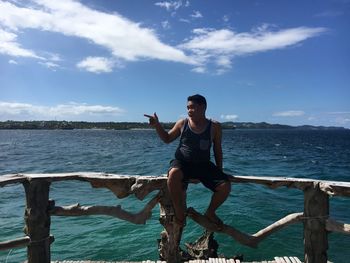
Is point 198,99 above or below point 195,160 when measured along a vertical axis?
above

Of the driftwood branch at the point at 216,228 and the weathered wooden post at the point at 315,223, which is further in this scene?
the driftwood branch at the point at 216,228

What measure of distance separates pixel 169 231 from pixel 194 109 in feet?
5.51

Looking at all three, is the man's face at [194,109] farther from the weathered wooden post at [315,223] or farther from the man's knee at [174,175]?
the weathered wooden post at [315,223]

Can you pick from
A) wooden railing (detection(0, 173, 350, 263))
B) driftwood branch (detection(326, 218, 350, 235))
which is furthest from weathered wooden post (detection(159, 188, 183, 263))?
driftwood branch (detection(326, 218, 350, 235))

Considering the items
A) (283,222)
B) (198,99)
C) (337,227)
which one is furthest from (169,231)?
(337,227)

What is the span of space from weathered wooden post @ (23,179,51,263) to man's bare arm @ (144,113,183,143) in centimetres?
159

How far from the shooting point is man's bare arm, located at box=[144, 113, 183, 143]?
505cm

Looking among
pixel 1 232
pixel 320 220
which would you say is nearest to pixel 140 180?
pixel 320 220

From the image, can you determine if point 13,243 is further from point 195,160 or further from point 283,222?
point 283,222

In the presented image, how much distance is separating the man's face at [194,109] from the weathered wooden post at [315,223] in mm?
1718

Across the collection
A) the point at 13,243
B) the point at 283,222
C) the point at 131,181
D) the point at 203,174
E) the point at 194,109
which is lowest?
the point at 13,243

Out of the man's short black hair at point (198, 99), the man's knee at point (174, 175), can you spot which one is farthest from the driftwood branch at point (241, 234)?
the man's short black hair at point (198, 99)

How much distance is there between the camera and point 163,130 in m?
5.12

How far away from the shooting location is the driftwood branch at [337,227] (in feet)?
15.0
